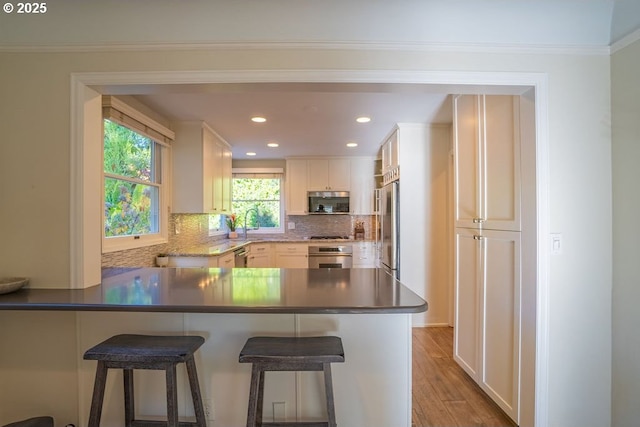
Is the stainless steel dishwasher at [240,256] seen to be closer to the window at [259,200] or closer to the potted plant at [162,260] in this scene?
the potted plant at [162,260]

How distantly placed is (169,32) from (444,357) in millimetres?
3175

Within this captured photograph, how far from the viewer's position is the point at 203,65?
1.65 meters

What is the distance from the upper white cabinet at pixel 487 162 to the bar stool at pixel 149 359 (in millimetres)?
1887

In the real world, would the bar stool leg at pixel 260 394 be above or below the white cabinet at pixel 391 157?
below

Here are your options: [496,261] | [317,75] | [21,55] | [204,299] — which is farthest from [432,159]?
[21,55]

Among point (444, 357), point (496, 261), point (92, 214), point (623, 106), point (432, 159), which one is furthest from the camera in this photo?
point (432, 159)

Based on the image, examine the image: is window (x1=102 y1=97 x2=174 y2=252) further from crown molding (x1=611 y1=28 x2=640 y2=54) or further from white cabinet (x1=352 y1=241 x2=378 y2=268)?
crown molding (x1=611 y1=28 x2=640 y2=54)

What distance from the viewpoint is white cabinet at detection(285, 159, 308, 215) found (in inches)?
201

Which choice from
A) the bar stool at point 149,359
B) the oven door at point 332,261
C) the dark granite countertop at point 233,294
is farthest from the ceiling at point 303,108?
the oven door at point 332,261

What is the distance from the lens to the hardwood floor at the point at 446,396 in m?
1.92

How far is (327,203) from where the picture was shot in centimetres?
508

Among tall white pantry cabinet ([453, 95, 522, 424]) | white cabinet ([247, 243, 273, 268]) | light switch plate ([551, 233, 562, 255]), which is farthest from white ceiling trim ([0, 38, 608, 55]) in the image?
white cabinet ([247, 243, 273, 268])

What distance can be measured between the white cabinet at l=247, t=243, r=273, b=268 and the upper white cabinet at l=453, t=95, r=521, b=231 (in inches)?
120

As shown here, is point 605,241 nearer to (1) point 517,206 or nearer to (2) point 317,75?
(1) point 517,206
